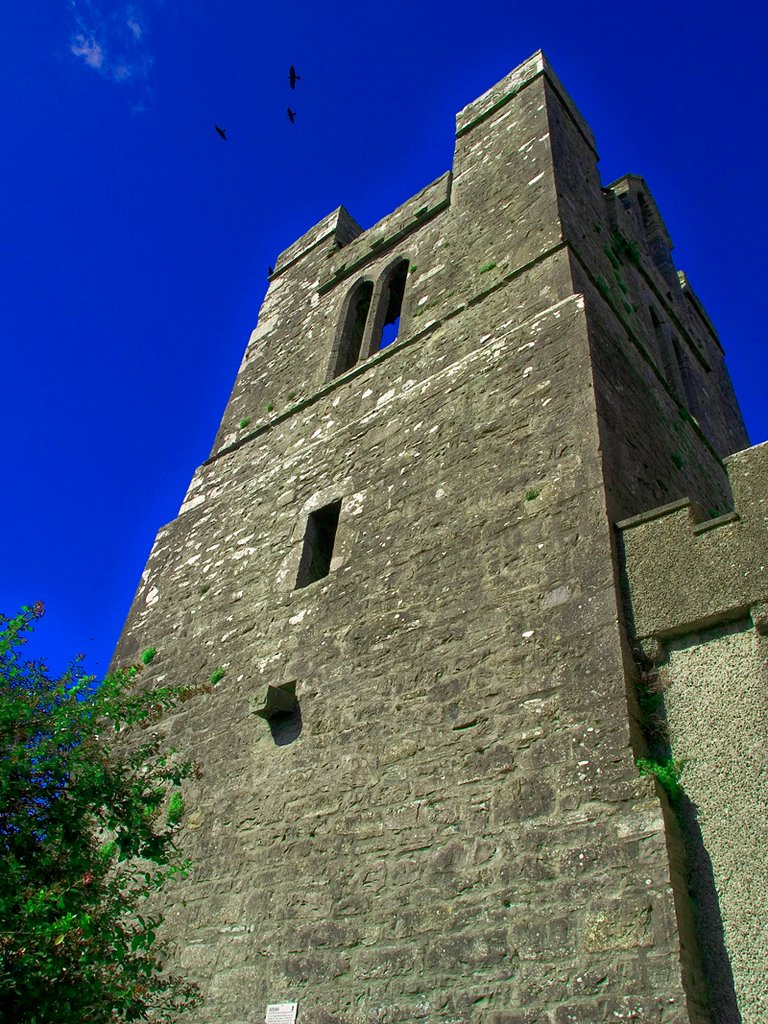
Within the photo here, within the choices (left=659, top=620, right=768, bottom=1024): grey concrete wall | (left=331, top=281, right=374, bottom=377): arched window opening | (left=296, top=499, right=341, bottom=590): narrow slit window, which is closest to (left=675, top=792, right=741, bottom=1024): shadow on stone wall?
(left=659, top=620, right=768, bottom=1024): grey concrete wall

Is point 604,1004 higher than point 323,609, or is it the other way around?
point 323,609

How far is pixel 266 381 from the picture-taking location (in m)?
10.9

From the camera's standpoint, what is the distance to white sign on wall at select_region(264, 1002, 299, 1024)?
464 cm

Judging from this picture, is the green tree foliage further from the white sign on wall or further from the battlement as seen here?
the battlement

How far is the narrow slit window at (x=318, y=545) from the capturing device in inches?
289

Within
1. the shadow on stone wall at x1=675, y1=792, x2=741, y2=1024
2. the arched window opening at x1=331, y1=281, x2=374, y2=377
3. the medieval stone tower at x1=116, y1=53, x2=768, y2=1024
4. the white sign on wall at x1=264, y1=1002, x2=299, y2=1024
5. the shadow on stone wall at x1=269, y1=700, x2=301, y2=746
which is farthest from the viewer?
the arched window opening at x1=331, y1=281, x2=374, y2=377

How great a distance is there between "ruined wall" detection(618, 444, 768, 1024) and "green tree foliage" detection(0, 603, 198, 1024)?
294 centimetres

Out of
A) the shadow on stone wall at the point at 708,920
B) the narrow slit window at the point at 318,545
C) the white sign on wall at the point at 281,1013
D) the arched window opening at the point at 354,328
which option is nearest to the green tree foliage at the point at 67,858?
the white sign on wall at the point at 281,1013

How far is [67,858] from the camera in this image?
4.98 metres

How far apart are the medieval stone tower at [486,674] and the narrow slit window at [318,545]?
3 centimetres

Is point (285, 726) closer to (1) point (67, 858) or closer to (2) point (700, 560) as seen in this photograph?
(1) point (67, 858)

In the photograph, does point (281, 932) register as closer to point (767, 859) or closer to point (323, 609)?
point (323, 609)

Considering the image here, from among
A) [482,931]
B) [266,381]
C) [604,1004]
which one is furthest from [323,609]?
[266,381]

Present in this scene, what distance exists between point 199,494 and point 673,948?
289 inches
